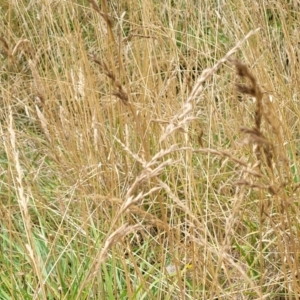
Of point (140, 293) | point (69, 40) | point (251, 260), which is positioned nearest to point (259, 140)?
point (140, 293)

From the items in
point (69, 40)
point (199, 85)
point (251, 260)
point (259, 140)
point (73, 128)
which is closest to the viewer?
point (259, 140)

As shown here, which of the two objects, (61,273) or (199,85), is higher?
(199,85)

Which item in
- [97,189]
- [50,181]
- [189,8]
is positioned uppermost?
[189,8]

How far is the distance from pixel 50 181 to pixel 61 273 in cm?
69

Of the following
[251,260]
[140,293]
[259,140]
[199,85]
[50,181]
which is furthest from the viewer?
[50,181]

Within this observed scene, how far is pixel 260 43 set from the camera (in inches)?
88.5

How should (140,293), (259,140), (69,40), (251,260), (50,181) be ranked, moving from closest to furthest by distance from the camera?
(259,140) < (140,293) < (251,260) < (69,40) < (50,181)

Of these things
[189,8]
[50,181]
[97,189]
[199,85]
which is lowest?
[50,181]

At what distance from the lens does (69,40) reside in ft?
7.10

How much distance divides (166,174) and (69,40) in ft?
1.74

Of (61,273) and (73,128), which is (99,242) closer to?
(61,273)

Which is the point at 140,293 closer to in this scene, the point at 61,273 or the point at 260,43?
the point at 61,273

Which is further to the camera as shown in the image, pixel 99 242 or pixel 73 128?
pixel 73 128

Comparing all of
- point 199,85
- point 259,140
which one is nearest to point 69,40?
point 199,85
